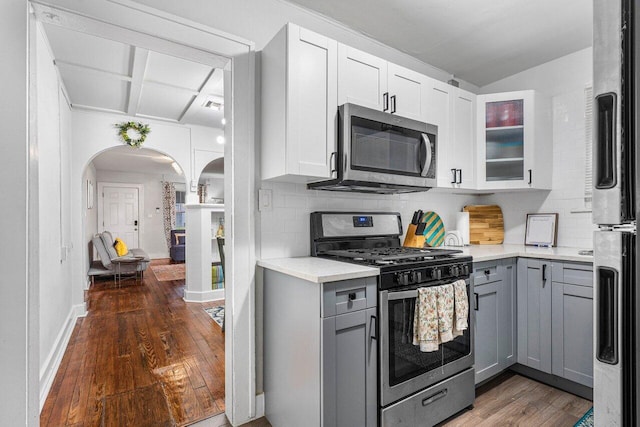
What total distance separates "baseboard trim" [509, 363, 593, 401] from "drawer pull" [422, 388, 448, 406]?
99 cm

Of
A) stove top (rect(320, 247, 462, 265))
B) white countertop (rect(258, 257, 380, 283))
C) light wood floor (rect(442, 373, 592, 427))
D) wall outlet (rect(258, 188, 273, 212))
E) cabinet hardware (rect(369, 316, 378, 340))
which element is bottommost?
light wood floor (rect(442, 373, 592, 427))

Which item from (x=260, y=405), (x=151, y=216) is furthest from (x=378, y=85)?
(x=151, y=216)

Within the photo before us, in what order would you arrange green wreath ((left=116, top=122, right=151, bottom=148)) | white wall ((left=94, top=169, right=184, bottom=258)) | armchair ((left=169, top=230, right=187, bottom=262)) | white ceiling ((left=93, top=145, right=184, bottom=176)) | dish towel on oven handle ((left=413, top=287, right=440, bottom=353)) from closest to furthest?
1. dish towel on oven handle ((left=413, top=287, right=440, bottom=353))
2. green wreath ((left=116, top=122, right=151, bottom=148))
3. white ceiling ((left=93, top=145, right=184, bottom=176))
4. armchair ((left=169, top=230, right=187, bottom=262))
5. white wall ((left=94, top=169, right=184, bottom=258))

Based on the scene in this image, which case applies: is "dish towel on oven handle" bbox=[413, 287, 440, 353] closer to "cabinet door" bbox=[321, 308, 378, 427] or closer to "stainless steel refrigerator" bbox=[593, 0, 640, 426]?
"cabinet door" bbox=[321, 308, 378, 427]

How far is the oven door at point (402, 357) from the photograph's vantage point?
5.32 ft

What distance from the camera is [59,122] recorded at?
324 cm

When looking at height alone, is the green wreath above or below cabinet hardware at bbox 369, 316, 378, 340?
above

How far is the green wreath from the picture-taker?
4.50 m

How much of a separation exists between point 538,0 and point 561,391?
2.63m

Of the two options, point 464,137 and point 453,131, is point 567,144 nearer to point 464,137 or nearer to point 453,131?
point 464,137

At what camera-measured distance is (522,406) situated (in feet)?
6.77

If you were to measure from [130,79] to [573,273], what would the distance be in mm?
4330

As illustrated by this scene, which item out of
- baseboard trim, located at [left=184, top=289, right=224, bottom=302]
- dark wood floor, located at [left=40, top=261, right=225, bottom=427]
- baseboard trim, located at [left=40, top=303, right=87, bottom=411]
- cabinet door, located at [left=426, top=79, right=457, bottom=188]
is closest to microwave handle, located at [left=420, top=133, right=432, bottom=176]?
cabinet door, located at [left=426, top=79, right=457, bottom=188]

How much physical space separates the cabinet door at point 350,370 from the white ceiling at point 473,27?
1.96 metres
